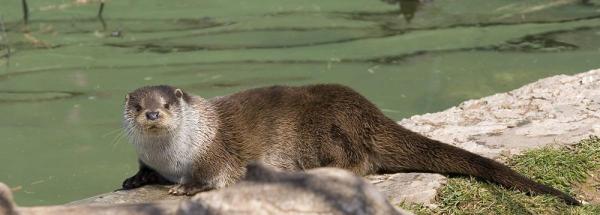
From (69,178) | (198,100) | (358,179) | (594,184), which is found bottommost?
(69,178)

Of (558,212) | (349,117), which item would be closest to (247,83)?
(349,117)

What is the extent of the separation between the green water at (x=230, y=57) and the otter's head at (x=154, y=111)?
1.18m

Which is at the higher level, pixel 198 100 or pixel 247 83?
pixel 198 100

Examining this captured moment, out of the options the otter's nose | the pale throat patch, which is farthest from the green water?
the otter's nose

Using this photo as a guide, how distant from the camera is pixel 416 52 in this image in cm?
717

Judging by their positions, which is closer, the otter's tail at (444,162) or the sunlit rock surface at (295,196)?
the sunlit rock surface at (295,196)

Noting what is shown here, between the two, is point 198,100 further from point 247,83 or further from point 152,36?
point 152,36

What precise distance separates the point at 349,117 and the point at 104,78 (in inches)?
129

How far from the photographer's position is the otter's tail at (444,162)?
12.4 feet

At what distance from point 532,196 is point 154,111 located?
1443 millimetres

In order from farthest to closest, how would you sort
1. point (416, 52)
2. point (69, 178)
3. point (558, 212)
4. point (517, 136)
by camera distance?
point (416, 52)
point (69, 178)
point (517, 136)
point (558, 212)

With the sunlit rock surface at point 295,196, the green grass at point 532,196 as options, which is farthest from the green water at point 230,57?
the sunlit rock surface at point 295,196

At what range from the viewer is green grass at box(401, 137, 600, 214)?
367 centimetres

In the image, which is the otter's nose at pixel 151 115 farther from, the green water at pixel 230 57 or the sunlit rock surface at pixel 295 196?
the sunlit rock surface at pixel 295 196
